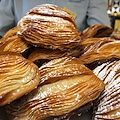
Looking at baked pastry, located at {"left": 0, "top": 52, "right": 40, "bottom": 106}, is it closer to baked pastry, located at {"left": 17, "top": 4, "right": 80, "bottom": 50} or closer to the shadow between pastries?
baked pastry, located at {"left": 17, "top": 4, "right": 80, "bottom": 50}

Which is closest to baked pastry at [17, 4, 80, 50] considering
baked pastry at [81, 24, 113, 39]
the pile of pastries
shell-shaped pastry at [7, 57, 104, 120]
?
the pile of pastries

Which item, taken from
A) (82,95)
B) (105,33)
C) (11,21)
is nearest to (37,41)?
(82,95)

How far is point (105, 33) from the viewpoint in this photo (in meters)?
1.15

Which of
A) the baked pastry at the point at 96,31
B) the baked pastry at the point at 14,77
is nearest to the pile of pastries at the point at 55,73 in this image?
the baked pastry at the point at 14,77

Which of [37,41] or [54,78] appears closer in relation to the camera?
[54,78]

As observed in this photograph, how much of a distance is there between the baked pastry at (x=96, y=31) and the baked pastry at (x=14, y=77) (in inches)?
19.5

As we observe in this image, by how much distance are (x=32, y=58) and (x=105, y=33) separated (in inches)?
20.5

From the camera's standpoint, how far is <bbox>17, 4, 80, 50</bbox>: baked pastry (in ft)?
2.58

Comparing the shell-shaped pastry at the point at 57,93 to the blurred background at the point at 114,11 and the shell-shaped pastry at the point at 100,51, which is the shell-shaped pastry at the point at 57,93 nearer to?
the shell-shaped pastry at the point at 100,51

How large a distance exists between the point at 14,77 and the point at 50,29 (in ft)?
0.91

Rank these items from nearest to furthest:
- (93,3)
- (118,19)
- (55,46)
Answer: (55,46)
(93,3)
(118,19)

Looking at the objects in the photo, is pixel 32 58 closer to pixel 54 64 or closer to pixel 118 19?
pixel 54 64

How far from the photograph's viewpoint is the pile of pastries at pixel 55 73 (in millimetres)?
614

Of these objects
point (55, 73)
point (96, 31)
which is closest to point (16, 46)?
point (55, 73)
